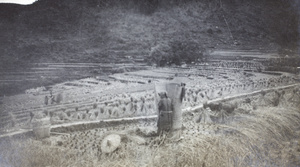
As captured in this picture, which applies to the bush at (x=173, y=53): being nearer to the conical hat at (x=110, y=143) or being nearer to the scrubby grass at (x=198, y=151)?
the scrubby grass at (x=198, y=151)

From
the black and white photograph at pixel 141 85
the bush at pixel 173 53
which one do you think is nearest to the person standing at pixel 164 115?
the black and white photograph at pixel 141 85

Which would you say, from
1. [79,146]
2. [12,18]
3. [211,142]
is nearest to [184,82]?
[211,142]

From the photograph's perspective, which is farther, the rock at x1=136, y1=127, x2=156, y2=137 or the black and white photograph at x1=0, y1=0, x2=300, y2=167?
the rock at x1=136, y1=127, x2=156, y2=137

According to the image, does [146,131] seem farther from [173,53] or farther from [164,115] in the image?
[173,53]

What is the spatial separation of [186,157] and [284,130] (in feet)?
6.29

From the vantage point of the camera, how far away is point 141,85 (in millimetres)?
3594

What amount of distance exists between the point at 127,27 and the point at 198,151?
2.28m

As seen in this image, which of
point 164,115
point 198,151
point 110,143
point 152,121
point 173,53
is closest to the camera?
point 110,143

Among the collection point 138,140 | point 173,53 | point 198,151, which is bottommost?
point 198,151

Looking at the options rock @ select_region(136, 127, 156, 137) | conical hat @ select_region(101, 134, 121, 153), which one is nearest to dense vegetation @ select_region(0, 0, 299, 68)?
rock @ select_region(136, 127, 156, 137)

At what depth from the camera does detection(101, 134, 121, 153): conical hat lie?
3195 millimetres

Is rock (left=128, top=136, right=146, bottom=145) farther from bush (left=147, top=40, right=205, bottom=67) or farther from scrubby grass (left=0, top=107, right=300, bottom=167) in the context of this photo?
bush (left=147, top=40, right=205, bottom=67)

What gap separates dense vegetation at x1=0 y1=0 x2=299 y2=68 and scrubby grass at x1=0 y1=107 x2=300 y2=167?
4.31ft

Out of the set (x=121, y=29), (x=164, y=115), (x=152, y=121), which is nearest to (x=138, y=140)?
(x=152, y=121)
